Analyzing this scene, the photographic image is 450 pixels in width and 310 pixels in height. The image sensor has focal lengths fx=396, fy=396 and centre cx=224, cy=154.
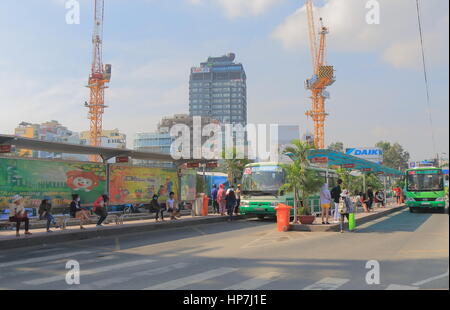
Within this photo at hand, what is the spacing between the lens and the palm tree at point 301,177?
16.6 metres

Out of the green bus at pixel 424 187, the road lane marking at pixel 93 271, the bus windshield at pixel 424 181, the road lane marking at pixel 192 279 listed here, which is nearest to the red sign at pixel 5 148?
the road lane marking at pixel 93 271

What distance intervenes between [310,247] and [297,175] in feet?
18.5

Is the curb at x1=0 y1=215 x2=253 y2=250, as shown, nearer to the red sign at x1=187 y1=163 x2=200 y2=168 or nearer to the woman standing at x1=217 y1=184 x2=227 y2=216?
the woman standing at x1=217 y1=184 x2=227 y2=216

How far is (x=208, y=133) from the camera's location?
176 metres

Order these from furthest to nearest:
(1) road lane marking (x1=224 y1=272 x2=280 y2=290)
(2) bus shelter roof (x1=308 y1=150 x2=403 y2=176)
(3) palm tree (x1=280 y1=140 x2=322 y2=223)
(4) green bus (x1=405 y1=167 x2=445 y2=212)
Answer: (4) green bus (x1=405 y1=167 x2=445 y2=212) < (2) bus shelter roof (x1=308 y1=150 x2=403 y2=176) < (3) palm tree (x1=280 y1=140 x2=322 y2=223) < (1) road lane marking (x1=224 y1=272 x2=280 y2=290)

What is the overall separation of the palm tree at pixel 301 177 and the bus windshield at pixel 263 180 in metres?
2.92

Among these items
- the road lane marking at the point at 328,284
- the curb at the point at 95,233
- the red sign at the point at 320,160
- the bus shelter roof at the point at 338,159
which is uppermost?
the bus shelter roof at the point at 338,159

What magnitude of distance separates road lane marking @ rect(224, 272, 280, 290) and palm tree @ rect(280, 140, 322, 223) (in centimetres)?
915

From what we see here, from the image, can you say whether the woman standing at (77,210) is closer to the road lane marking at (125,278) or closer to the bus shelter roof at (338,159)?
the road lane marking at (125,278)

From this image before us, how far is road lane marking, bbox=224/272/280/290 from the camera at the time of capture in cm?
669

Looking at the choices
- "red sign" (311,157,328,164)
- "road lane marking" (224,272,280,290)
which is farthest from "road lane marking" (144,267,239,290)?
"red sign" (311,157,328,164)
